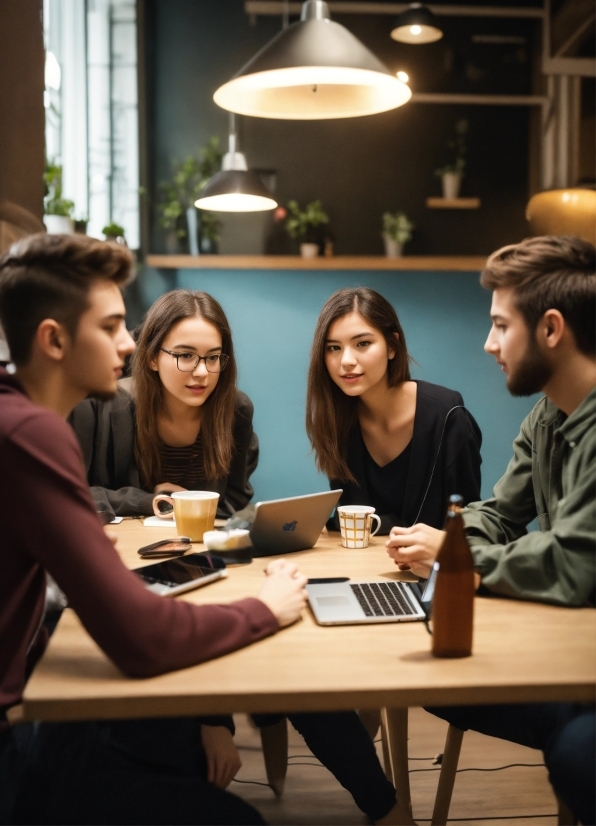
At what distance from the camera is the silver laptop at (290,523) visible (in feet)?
5.51

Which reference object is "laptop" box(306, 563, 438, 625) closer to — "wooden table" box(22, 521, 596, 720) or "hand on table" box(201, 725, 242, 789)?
"wooden table" box(22, 521, 596, 720)

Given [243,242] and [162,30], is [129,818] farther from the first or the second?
[162,30]

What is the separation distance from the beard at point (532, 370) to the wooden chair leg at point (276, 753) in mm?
1171

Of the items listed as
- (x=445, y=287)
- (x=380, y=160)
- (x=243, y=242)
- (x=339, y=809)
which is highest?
(x=380, y=160)

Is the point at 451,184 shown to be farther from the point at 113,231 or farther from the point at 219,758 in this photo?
the point at 219,758

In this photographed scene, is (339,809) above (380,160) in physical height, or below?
below

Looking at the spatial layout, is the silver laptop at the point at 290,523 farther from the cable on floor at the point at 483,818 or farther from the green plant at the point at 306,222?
the green plant at the point at 306,222

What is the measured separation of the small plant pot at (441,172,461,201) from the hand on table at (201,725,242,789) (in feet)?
12.9

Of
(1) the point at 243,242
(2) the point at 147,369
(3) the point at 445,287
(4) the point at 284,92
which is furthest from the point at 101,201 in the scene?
(4) the point at 284,92

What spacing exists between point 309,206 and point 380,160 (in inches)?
22.2

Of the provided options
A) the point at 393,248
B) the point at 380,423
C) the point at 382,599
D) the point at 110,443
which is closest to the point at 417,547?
the point at 382,599

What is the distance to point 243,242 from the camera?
4.96 meters

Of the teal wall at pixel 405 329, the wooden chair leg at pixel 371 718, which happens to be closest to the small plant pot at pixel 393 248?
the teal wall at pixel 405 329

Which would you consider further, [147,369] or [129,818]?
[147,369]
